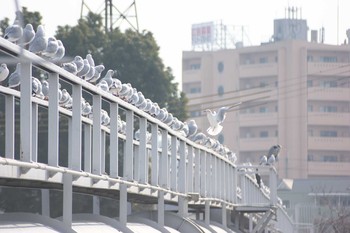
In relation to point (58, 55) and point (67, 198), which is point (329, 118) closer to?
point (58, 55)

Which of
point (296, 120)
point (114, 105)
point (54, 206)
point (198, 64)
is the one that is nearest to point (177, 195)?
point (114, 105)

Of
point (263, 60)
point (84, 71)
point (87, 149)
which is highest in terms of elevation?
point (263, 60)

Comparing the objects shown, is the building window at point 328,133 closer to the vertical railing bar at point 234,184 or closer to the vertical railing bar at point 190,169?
the vertical railing bar at point 234,184

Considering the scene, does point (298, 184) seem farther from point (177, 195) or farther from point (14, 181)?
point (14, 181)

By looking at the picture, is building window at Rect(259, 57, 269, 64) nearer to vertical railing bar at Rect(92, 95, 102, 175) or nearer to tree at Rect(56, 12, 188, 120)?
tree at Rect(56, 12, 188, 120)

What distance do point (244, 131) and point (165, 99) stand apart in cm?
6388

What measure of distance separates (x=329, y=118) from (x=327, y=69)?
4.23 metres

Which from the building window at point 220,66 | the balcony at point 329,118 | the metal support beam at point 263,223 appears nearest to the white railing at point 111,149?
the metal support beam at point 263,223

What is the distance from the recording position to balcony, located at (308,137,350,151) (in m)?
124

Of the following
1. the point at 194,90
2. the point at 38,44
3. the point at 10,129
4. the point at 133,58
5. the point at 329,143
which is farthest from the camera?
the point at 194,90

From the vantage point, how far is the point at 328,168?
415ft

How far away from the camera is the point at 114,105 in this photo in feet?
71.7

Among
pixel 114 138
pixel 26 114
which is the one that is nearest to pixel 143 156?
pixel 114 138

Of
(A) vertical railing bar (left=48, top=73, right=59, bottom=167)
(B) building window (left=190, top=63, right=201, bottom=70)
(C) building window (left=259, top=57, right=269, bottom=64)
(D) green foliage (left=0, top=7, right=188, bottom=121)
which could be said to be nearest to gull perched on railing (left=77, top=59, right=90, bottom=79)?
(A) vertical railing bar (left=48, top=73, right=59, bottom=167)
